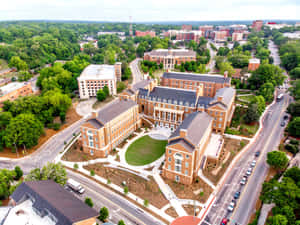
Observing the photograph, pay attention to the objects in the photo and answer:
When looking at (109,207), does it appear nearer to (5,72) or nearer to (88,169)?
(88,169)

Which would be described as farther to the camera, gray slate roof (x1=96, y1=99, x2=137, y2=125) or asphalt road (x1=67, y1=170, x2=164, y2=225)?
gray slate roof (x1=96, y1=99, x2=137, y2=125)

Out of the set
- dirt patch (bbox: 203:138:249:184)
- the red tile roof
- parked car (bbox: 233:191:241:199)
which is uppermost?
dirt patch (bbox: 203:138:249:184)

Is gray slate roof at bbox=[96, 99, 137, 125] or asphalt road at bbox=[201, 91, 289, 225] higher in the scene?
gray slate roof at bbox=[96, 99, 137, 125]

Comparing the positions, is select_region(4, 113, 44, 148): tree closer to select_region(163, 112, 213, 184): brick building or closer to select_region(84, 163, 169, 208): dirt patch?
select_region(84, 163, 169, 208): dirt patch

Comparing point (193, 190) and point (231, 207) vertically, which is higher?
point (231, 207)

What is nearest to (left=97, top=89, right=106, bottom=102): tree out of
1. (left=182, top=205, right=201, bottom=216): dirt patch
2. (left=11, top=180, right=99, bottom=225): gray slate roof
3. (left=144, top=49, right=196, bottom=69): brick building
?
(left=11, top=180, right=99, bottom=225): gray slate roof

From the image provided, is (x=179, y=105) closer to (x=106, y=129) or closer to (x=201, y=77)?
(x=106, y=129)

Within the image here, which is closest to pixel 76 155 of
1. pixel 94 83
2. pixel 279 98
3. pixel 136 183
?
pixel 136 183

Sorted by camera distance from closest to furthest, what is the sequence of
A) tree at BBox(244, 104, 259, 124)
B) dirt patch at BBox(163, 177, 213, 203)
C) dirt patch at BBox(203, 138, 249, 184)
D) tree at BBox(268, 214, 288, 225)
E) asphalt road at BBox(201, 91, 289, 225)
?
tree at BBox(268, 214, 288, 225) < asphalt road at BBox(201, 91, 289, 225) < dirt patch at BBox(163, 177, 213, 203) < dirt patch at BBox(203, 138, 249, 184) < tree at BBox(244, 104, 259, 124)

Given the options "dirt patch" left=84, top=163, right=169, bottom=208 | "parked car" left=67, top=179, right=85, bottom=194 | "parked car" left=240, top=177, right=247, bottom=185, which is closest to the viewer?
"dirt patch" left=84, top=163, right=169, bottom=208
